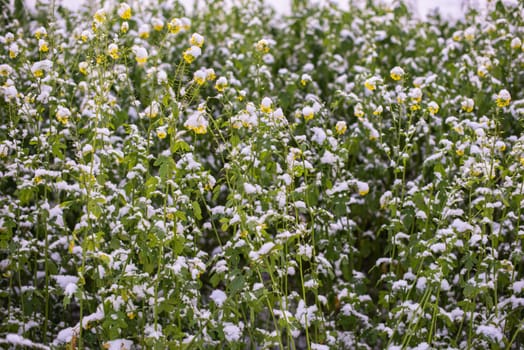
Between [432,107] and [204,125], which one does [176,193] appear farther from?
[432,107]

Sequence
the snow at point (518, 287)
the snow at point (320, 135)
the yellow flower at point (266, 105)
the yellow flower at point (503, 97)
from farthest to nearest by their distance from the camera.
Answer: the snow at point (320, 135) → the yellow flower at point (503, 97) → the snow at point (518, 287) → the yellow flower at point (266, 105)

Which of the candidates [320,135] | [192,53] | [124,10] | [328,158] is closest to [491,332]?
[328,158]

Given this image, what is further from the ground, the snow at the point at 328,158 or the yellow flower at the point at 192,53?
the yellow flower at the point at 192,53

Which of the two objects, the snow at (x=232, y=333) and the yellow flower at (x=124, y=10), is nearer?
the snow at (x=232, y=333)

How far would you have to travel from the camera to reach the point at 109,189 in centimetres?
350

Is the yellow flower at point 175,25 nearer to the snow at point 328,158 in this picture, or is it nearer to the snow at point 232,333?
the snow at point 328,158

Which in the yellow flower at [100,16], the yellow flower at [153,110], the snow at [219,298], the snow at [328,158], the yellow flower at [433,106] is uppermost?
the yellow flower at [100,16]

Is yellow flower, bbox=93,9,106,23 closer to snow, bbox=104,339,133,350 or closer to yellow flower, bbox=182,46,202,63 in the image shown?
yellow flower, bbox=182,46,202,63

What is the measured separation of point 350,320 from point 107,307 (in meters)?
1.33

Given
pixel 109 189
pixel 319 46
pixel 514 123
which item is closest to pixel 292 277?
pixel 109 189

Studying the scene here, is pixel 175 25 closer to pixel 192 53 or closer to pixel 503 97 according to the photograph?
pixel 192 53

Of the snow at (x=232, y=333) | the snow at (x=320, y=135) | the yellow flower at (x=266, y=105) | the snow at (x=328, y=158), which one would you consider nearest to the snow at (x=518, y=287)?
the snow at (x=328, y=158)

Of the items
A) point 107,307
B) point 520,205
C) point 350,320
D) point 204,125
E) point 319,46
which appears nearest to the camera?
point 204,125

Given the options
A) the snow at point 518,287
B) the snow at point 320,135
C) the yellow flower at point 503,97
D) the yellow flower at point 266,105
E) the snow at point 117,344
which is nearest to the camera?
the snow at point 117,344
